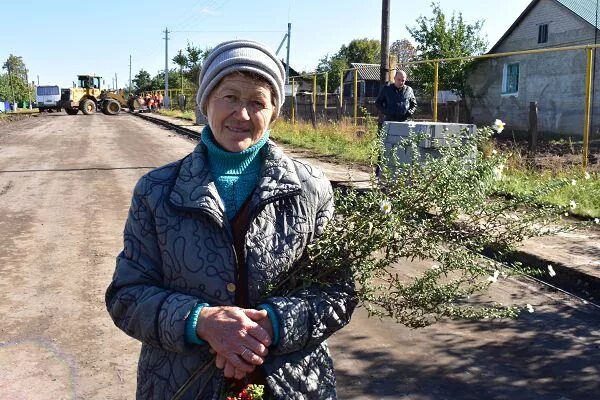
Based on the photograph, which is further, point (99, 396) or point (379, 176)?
point (99, 396)

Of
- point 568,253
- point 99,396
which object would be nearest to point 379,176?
point 99,396

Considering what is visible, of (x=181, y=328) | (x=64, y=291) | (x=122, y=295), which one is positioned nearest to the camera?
(x=181, y=328)

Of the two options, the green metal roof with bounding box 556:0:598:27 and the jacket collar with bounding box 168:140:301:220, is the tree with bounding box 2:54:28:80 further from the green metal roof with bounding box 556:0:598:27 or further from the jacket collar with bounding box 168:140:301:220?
the jacket collar with bounding box 168:140:301:220

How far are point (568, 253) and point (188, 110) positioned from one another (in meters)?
44.0

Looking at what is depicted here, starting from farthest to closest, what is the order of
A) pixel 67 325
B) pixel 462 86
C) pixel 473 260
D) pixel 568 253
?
pixel 462 86 → pixel 568 253 → pixel 67 325 → pixel 473 260

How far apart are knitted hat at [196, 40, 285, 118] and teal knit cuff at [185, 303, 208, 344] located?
0.59 meters

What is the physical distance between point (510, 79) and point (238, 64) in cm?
2796

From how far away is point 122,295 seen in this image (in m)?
1.64

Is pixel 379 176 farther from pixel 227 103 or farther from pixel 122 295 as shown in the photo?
pixel 122 295

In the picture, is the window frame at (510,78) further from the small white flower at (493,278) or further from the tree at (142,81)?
the tree at (142,81)

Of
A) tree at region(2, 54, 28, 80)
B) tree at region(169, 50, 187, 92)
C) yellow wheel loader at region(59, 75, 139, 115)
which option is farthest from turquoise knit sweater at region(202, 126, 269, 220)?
tree at region(2, 54, 28, 80)

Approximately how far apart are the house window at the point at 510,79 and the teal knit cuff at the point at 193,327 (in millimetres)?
27711

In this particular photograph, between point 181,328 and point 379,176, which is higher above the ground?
point 379,176

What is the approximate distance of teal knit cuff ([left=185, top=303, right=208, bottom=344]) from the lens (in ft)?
5.03
